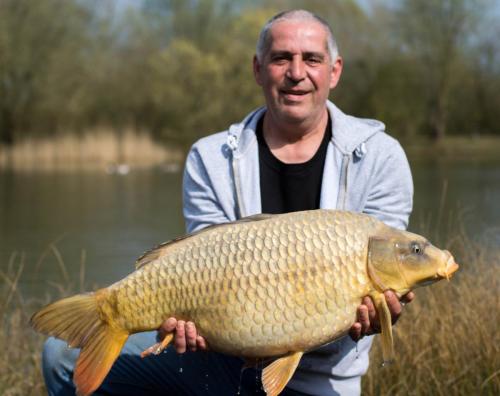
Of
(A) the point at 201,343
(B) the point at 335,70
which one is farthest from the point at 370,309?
(B) the point at 335,70

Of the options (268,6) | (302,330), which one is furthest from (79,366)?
(268,6)

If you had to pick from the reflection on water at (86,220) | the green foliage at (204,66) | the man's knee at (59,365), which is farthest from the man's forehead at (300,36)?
the green foliage at (204,66)

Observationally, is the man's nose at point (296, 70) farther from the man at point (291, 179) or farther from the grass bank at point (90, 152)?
the grass bank at point (90, 152)

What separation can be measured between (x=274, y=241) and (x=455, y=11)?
21921mm

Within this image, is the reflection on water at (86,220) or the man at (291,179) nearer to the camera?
the man at (291,179)

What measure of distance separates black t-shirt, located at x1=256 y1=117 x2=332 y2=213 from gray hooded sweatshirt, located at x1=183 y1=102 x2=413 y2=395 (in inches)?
1.4

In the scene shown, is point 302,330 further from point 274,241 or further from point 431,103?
point 431,103

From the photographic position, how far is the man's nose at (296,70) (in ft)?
6.78

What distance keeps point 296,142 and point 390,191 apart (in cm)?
27

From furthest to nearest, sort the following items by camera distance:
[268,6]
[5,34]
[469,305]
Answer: [268,6]
[5,34]
[469,305]

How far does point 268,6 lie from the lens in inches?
977

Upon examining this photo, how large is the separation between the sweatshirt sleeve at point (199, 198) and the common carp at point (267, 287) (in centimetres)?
31

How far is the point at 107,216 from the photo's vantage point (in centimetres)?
844

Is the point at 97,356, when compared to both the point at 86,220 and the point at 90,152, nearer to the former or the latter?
the point at 86,220
